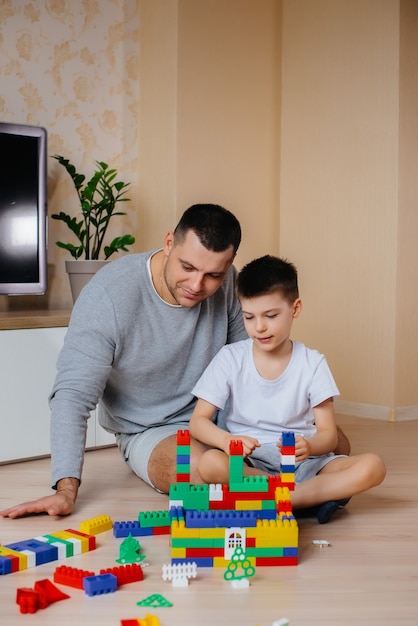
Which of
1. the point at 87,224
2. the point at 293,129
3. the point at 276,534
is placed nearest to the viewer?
the point at 276,534

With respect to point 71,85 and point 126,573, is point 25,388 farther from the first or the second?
point 71,85

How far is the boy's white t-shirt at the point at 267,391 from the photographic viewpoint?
82.7 inches

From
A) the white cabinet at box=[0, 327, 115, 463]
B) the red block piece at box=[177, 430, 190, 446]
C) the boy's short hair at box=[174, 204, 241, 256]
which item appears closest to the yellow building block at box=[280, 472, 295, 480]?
A: the red block piece at box=[177, 430, 190, 446]

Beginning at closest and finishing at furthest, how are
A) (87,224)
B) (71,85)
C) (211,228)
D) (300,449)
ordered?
(300,449)
(211,228)
(87,224)
(71,85)

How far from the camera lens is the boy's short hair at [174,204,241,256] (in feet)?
6.55

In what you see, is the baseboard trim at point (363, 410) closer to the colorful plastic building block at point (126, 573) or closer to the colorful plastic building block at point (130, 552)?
the colorful plastic building block at point (130, 552)

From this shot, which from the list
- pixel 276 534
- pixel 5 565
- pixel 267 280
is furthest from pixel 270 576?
pixel 267 280

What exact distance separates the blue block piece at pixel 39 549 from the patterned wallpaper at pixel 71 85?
158 centimetres

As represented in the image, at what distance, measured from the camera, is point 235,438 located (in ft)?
6.37

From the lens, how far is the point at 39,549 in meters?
1.74

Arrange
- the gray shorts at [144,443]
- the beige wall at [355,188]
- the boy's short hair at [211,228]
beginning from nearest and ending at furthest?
the boy's short hair at [211,228] → the gray shorts at [144,443] → the beige wall at [355,188]

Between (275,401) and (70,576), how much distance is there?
705 mm

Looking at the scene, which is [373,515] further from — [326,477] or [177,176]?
[177,176]

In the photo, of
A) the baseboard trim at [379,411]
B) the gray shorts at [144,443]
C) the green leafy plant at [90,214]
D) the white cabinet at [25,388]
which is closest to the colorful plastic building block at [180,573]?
the gray shorts at [144,443]
